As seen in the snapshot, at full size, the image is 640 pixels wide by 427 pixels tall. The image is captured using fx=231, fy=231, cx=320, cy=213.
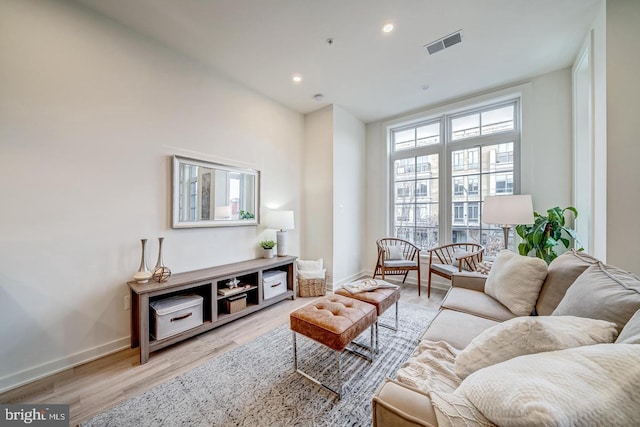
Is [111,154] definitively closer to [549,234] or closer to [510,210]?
[510,210]

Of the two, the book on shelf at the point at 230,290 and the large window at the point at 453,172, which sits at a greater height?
the large window at the point at 453,172

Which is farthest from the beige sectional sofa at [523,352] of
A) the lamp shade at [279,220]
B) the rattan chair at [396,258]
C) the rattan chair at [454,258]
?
the lamp shade at [279,220]

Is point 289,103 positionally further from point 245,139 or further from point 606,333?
point 606,333

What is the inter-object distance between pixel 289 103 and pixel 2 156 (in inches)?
118

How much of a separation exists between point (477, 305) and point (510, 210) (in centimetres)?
136

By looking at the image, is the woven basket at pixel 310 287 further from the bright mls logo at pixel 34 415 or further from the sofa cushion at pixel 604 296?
the sofa cushion at pixel 604 296

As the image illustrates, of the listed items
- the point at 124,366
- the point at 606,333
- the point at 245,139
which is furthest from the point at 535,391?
the point at 245,139

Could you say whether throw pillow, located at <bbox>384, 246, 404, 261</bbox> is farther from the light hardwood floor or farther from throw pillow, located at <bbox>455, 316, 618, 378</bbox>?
throw pillow, located at <bbox>455, 316, 618, 378</bbox>

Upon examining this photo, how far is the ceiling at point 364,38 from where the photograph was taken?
78.7 inches

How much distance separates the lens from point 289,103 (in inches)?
144

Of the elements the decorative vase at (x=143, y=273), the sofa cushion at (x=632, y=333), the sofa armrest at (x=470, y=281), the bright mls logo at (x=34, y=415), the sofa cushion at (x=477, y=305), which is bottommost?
the bright mls logo at (x=34, y=415)

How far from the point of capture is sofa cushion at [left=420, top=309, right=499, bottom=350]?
1.38 meters

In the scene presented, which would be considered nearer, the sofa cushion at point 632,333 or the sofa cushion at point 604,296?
the sofa cushion at point 632,333

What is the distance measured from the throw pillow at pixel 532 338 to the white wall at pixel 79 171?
2669 mm
